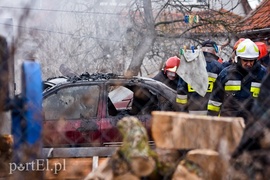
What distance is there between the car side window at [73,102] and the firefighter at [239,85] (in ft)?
5.41

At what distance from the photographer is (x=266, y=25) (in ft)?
43.0

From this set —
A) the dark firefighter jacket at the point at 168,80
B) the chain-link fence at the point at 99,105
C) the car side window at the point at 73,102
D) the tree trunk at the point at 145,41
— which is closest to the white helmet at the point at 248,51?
the chain-link fence at the point at 99,105

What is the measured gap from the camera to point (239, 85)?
5.58 metres

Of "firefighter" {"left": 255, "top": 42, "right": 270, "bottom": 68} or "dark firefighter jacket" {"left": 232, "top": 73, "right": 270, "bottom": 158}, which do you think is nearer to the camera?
"dark firefighter jacket" {"left": 232, "top": 73, "right": 270, "bottom": 158}


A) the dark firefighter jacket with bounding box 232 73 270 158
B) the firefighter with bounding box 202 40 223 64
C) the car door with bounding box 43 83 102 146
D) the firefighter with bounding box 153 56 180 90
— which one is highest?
the firefighter with bounding box 202 40 223 64

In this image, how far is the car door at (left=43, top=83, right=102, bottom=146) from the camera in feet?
22.0

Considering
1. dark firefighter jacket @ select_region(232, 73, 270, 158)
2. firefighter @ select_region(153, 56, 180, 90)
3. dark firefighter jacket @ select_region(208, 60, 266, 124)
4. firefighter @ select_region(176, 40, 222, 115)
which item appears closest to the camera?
dark firefighter jacket @ select_region(232, 73, 270, 158)

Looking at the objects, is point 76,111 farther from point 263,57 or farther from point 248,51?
point 263,57

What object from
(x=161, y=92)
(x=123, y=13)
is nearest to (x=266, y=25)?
(x=123, y=13)

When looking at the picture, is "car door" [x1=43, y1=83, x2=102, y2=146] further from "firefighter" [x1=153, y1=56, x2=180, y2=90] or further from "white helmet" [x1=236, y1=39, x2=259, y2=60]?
"white helmet" [x1=236, y1=39, x2=259, y2=60]

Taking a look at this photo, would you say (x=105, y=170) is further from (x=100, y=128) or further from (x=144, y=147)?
(x=100, y=128)

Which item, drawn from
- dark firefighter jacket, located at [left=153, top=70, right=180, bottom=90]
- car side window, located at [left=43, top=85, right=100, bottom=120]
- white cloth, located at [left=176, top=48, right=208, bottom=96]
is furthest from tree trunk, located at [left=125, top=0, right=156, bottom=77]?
white cloth, located at [left=176, top=48, right=208, bottom=96]

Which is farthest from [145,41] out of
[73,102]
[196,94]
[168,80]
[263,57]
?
[196,94]

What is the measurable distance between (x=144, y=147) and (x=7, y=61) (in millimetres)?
989
